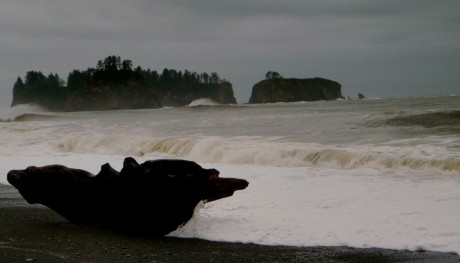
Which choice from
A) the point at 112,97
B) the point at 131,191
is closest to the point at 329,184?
the point at 131,191

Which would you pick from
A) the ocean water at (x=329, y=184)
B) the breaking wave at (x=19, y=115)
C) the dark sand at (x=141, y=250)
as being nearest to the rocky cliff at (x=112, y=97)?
the breaking wave at (x=19, y=115)

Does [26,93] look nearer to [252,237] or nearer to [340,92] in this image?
[340,92]

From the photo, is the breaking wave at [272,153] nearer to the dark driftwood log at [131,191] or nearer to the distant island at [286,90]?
the dark driftwood log at [131,191]

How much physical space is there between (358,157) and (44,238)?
29.5ft

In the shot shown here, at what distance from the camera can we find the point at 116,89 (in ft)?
406

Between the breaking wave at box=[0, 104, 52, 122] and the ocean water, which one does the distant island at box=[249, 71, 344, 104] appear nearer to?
the breaking wave at box=[0, 104, 52, 122]

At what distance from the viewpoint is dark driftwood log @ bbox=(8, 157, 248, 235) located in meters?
5.73

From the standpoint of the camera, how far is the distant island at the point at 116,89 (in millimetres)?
121438

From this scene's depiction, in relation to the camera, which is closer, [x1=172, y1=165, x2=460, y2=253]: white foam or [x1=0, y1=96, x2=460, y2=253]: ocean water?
[x1=172, y1=165, x2=460, y2=253]: white foam

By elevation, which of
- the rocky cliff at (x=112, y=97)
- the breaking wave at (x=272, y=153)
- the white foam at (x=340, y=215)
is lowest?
the white foam at (x=340, y=215)

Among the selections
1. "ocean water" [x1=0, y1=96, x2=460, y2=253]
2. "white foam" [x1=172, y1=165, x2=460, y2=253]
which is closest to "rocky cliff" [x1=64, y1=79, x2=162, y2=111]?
"ocean water" [x1=0, y1=96, x2=460, y2=253]

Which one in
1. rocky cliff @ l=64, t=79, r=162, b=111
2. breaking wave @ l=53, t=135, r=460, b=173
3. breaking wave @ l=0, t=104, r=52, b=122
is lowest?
breaking wave @ l=53, t=135, r=460, b=173

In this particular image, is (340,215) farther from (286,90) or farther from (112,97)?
(286,90)

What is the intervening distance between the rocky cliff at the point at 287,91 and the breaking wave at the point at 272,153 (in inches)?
4770
